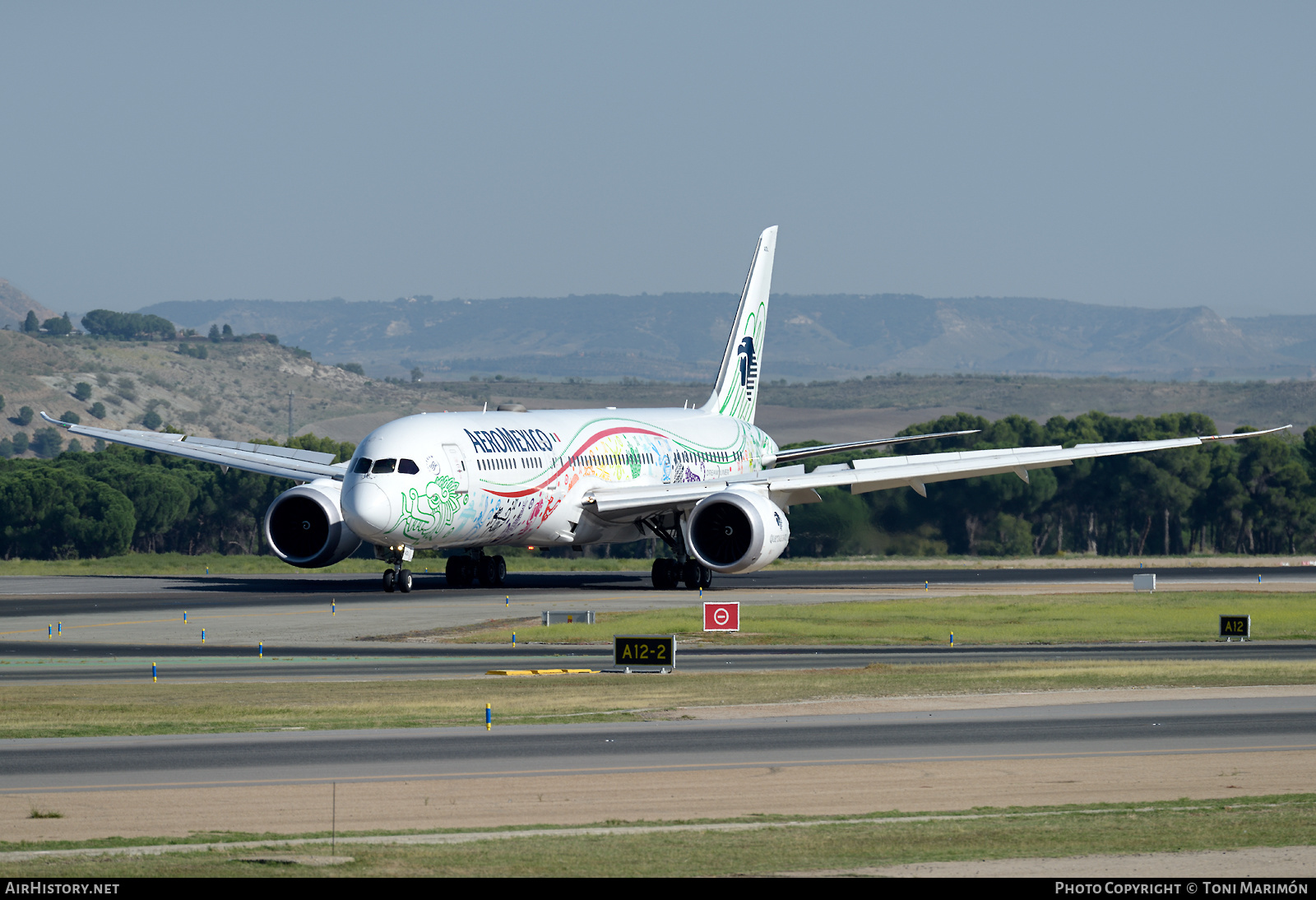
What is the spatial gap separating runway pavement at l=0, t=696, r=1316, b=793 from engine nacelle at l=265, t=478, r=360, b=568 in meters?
29.7

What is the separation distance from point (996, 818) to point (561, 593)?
130 feet

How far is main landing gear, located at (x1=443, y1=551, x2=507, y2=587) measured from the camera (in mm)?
61562

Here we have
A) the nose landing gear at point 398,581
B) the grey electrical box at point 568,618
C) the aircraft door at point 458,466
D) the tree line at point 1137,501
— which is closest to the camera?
the grey electrical box at point 568,618

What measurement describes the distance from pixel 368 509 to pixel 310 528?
278 inches

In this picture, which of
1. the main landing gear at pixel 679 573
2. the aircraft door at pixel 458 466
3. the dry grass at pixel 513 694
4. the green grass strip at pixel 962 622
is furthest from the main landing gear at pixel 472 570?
the dry grass at pixel 513 694

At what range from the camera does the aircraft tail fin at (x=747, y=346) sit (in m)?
75.9

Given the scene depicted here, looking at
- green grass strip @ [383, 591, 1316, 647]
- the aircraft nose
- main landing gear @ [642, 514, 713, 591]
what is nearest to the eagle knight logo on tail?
main landing gear @ [642, 514, 713, 591]

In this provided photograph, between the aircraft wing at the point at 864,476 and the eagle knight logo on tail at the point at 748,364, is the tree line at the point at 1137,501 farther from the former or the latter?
the aircraft wing at the point at 864,476

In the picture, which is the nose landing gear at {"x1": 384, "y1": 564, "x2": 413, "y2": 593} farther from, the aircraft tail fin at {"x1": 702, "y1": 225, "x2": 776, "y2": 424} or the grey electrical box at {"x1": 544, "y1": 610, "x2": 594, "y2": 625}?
the aircraft tail fin at {"x1": 702, "y1": 225, "x2": 776, "y2": 424}

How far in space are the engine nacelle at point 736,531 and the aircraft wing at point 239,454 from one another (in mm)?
13590

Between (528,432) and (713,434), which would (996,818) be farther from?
(713,434)

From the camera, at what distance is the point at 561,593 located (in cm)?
5866

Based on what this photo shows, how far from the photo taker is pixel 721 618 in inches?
1827
